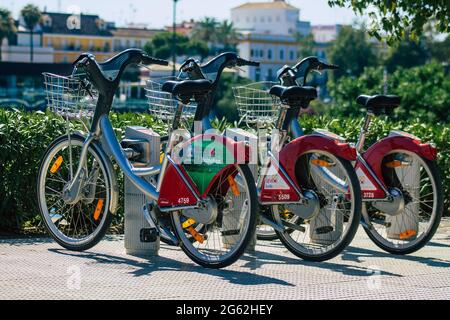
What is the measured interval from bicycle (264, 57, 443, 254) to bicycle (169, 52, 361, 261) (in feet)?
0.88

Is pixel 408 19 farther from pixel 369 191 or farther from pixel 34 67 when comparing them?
pixel 34 67

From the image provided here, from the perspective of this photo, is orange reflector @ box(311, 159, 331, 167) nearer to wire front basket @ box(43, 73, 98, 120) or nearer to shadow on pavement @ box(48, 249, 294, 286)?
shadow on pavement @ box(48, 249, 294, 286)

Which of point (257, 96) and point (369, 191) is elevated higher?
point (257, 96)

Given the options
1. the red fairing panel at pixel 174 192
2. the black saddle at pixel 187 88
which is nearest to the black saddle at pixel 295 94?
the black saddle at pixel 187 88

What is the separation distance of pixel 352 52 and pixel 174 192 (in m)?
129

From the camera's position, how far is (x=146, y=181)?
7801 mm

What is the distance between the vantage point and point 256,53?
561 feet

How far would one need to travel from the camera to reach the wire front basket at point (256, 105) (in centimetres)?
823

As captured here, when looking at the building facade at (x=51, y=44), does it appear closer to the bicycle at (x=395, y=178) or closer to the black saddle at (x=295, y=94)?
the bicycle at (x=395, y=178)

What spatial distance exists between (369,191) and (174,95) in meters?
1.71

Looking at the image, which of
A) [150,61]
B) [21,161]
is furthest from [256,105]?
[21,161]

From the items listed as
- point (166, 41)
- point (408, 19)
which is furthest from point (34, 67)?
point (408, 19)

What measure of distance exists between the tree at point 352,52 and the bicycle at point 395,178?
126 meters

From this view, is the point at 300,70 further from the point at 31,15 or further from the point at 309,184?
the point at 31,15
